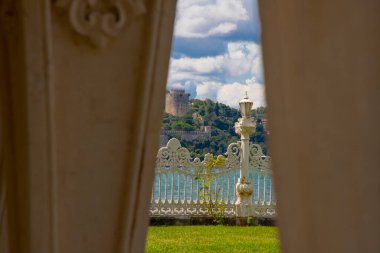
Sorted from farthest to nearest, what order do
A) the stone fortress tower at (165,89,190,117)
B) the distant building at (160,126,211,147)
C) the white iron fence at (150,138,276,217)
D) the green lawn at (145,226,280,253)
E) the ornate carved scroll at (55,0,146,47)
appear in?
the stone fortress tower at (165,89,190,117) → the distant building at (160,126,211,147) → the white iron fence at (150,138,276,217) → the green lawn at (145,226,280,253) → the ornate carved scroll at (55,0,146,47)

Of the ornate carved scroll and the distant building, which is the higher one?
the distant building

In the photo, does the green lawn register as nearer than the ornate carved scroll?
Answer: No

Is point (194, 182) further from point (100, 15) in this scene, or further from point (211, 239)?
point (100, 15)

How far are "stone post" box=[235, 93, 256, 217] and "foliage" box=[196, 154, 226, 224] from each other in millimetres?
239

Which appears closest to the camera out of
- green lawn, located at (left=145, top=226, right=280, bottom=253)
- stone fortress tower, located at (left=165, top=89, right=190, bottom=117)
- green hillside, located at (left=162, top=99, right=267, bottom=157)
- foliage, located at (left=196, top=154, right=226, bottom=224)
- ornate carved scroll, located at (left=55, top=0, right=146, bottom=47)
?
ornate carved scroll, located at (left=55, top=0, right=146, bottom=47)

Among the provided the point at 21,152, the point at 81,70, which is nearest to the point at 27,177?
the point at 21,152

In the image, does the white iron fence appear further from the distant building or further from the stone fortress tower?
the stone fortress tower

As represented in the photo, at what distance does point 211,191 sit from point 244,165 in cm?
56

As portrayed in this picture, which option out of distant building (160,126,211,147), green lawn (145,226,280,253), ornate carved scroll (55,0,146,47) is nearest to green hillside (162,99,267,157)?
distant building (160,126,211,147)

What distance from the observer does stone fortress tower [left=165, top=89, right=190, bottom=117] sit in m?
13.4

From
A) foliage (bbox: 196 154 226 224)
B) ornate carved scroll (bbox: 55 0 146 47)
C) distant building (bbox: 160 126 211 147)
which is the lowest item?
ornate carved scroll (bbox: 55 0 146 47)

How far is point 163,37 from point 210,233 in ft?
20.4

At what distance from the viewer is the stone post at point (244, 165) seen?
837cm

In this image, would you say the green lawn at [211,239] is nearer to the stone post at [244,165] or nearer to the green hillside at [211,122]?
the stone post at [244,165]
